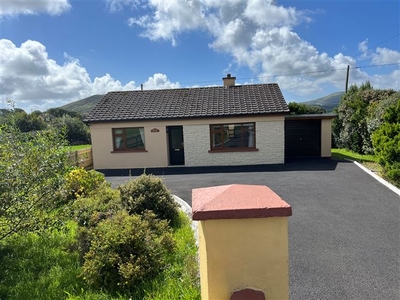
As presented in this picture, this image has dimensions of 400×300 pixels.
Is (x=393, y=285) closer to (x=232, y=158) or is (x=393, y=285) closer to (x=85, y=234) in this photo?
(x=85, y=234)

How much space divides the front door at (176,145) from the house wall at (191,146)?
0.41m

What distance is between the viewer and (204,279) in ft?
6.09

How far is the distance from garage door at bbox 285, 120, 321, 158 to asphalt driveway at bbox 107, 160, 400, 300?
18.6ft

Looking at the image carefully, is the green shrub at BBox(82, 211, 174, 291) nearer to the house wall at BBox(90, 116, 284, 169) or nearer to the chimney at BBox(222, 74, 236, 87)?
the house wall at BBox(90, 116, 284, 169)

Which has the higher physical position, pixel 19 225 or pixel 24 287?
pixel 19 225

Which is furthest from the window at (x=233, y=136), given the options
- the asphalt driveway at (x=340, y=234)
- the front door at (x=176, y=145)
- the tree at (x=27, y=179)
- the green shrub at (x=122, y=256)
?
the green shrub at (x=122, y=256)

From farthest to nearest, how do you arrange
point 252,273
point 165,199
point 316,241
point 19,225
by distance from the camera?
1. point 165,199
2. point 316,241
3. point 19,225
4. point 252,273

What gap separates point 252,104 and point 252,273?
15.1m

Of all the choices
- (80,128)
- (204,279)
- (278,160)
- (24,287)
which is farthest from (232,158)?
(80,128)

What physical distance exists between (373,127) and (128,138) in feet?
44.8

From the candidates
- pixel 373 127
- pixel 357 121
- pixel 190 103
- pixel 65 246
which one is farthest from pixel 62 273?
pixel 357 121

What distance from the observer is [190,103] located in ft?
56.0

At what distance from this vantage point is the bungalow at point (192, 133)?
50.5 ft

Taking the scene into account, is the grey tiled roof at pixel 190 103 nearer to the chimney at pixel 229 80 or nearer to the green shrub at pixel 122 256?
the chimney at pixel 229 80
